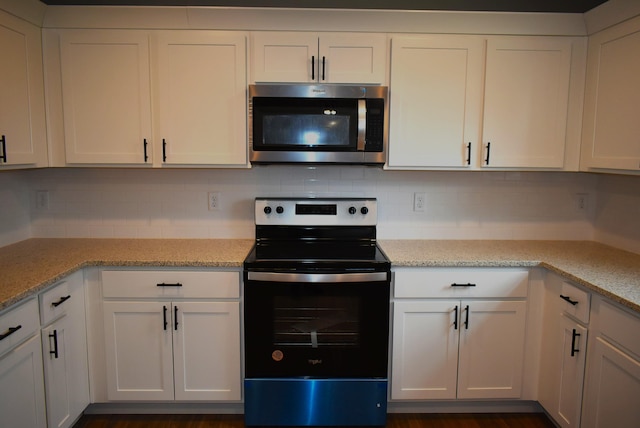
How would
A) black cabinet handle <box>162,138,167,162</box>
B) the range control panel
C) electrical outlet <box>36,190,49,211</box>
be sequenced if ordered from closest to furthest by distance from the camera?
black cabinet handle <box>162,138,167,162</box> < the range control panel < electrical outlet <box>36,190,49,211</box>

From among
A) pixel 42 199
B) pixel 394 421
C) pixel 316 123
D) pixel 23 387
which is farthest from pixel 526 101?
pixel 42 199

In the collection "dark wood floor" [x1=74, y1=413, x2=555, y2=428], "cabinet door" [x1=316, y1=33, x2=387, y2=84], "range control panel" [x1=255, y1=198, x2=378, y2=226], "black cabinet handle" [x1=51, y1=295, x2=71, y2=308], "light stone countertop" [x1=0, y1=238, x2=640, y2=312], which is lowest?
"dark wood floor" [x1=74, y1=413, x2=555, y2=428]

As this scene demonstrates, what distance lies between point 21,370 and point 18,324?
0.63 feet

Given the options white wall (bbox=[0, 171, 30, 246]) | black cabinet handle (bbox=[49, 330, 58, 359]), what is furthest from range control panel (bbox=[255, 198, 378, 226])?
white wall (bbox=[0, 171, 30, 246])

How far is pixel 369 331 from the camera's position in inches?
88.7

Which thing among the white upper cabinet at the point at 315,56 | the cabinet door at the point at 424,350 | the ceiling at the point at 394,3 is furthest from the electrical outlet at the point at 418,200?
the ceiling at the point at 394,3

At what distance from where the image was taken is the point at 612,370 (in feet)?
5.84

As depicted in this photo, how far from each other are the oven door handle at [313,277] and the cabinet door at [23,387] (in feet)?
3.18

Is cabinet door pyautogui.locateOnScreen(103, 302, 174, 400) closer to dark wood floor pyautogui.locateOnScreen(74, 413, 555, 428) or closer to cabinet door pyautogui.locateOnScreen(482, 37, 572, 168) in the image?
dark wood floor pyautogui.locateOnScreen(74, 413, 555, 428)

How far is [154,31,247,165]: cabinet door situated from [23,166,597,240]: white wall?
0.34 metres

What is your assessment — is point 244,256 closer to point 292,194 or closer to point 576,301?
point 292,194

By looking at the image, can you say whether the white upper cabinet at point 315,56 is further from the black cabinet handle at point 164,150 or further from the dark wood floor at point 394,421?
the dark wood floor at point 394,421

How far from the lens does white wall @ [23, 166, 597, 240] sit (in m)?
2.75

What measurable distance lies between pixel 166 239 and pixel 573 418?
242cm
